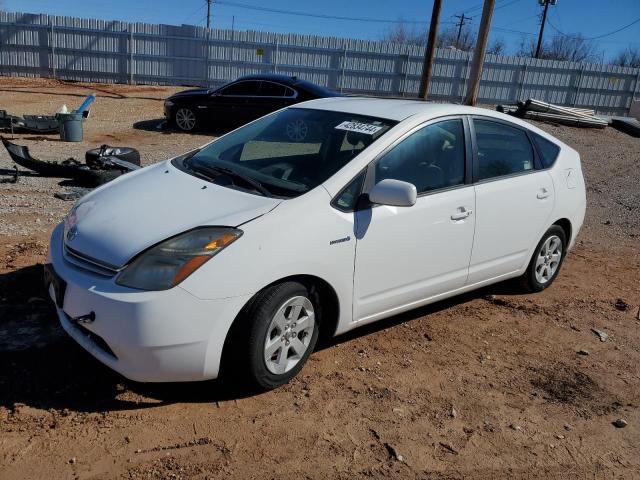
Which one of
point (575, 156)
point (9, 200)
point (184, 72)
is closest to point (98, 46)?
point (184, 72)

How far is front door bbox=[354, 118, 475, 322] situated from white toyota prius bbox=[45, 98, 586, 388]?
0.04 feet

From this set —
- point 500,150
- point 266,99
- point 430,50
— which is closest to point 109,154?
point 500,150

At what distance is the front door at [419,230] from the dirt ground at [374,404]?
1.48 ft

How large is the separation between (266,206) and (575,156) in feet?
11.5

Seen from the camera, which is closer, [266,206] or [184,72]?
[266,206]

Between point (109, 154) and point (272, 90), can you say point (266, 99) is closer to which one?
point (272, 90)

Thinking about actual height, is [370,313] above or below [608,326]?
above

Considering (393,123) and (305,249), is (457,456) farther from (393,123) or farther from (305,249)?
(393,123)

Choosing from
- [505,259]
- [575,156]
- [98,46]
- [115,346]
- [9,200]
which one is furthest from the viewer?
[98,46]

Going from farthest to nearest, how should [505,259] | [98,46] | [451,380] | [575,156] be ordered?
[98,46] < [575,156] < [505,259] < [451,380]

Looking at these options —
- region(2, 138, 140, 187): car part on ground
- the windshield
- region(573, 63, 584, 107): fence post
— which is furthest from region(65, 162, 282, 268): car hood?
region(573, 63, 584, 107): fence post

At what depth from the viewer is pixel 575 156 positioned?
5.66 metres

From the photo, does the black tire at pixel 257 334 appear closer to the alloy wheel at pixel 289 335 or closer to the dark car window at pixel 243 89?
the alloy wheel at pixel 289 335

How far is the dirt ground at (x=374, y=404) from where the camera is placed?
3008mm
